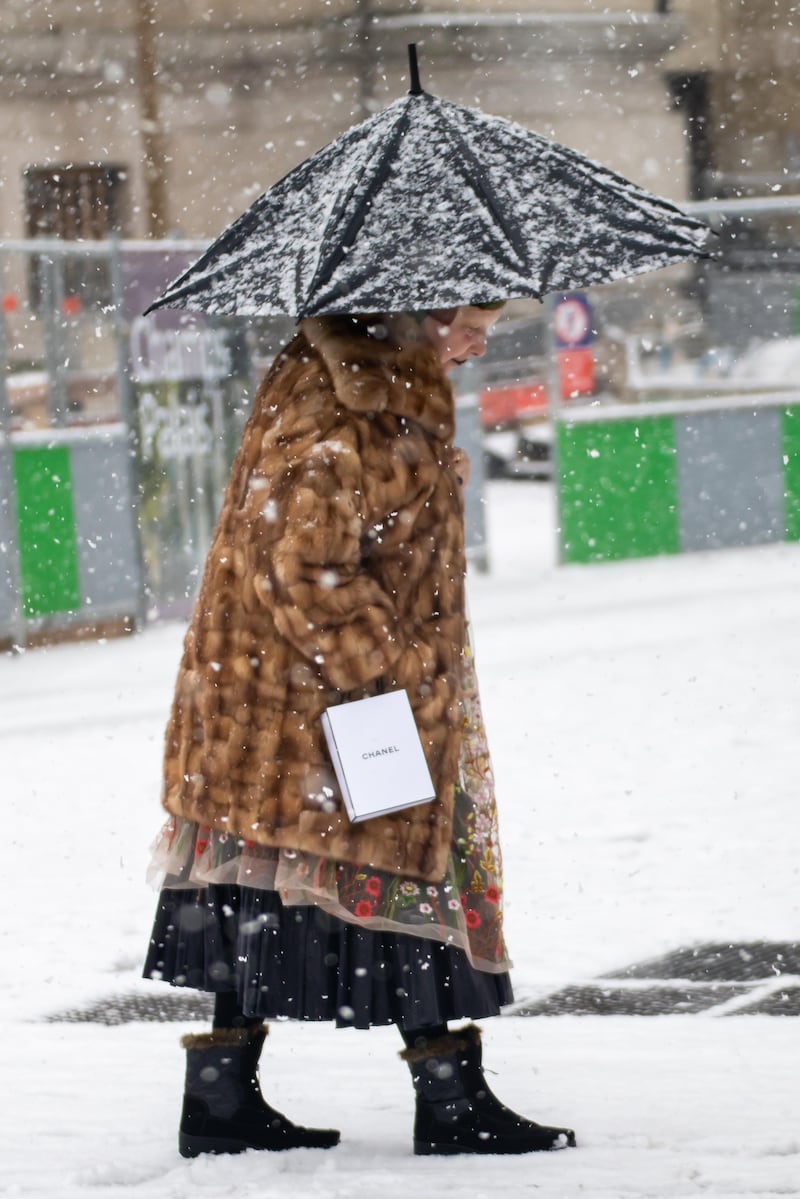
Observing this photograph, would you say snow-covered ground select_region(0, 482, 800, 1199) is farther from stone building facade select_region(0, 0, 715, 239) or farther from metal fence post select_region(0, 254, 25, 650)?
stone building facade select_region(0, 0, 715, 239)

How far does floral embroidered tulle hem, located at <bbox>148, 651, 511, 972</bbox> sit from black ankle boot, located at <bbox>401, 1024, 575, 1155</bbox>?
0.16 m

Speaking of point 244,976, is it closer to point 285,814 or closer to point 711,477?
point 285,814

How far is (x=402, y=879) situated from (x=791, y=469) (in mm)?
10015

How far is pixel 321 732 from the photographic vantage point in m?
3.09

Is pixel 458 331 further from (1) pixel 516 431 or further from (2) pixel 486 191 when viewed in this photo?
(1) pixel 516 431

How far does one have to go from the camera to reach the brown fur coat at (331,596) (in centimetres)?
301

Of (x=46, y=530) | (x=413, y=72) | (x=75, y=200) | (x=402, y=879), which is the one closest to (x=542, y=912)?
(x=402, y=879)

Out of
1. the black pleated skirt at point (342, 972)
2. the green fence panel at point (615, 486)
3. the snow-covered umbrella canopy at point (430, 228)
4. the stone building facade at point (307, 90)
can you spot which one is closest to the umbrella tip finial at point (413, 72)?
the snow-covered umbrella canopy at point (430, 228)

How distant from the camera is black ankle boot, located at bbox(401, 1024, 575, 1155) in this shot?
3188 mm

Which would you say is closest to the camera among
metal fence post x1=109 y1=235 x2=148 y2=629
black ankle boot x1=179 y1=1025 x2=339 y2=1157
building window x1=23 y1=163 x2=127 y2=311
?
black ankle boot x1=179 y1=1025 x2=339 y2=1157

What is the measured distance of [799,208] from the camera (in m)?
12.3

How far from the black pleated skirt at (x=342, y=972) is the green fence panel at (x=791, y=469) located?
9907 mm

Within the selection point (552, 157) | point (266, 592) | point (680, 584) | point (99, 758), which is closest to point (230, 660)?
point (266, 592)

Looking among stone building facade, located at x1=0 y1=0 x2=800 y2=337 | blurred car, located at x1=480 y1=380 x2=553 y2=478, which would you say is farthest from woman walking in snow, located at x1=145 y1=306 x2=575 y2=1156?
stone building facade, located at x1=0 y1=0 x2=800 y2=337
